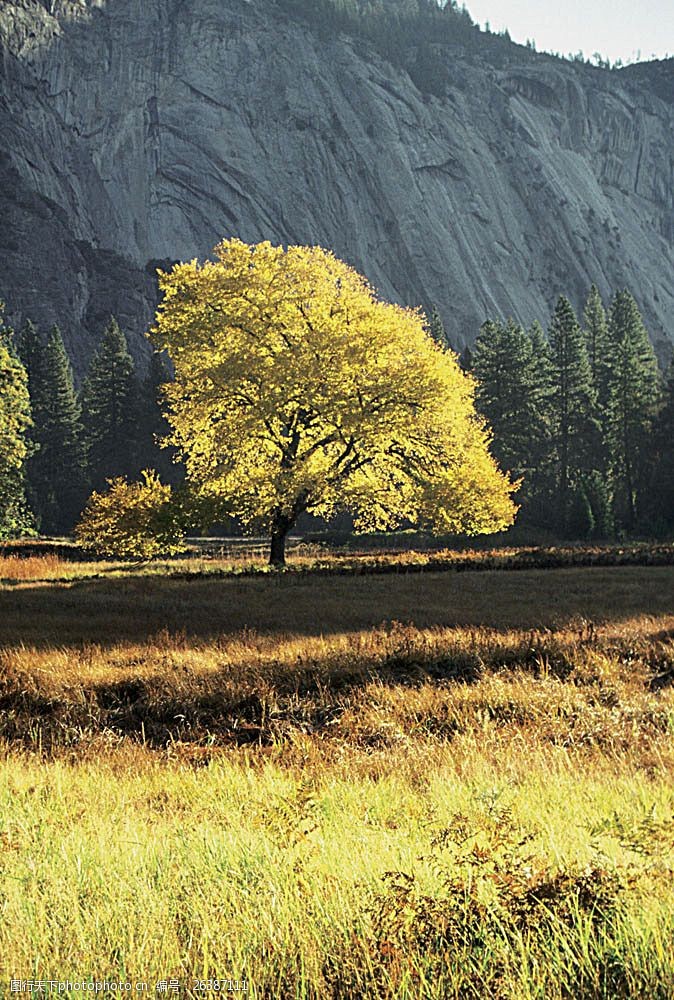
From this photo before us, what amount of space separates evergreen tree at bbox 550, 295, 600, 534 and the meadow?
58174 mm

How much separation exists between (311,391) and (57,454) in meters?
57.8

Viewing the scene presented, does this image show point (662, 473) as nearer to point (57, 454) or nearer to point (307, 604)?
point (307, 604)

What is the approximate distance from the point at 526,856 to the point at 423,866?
23.6 inches

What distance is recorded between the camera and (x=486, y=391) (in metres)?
71.1

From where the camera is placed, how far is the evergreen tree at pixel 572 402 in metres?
70.4

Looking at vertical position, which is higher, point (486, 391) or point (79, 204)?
point (79, 204)

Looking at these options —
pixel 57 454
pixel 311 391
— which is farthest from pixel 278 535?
pixel 57 454

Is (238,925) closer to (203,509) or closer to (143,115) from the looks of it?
(203,509)

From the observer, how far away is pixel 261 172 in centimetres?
14150

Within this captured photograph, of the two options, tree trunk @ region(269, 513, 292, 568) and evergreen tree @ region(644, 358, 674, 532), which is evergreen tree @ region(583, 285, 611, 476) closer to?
evergreen tree @ region(644, 358, 674, 532)

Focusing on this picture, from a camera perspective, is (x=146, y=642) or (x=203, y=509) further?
(x=203, y=509)

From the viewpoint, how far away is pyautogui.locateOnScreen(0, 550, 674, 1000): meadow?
3.27 meters

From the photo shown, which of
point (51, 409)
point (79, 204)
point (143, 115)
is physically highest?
point (143, 115)

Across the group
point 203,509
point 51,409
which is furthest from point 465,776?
point 51,409
